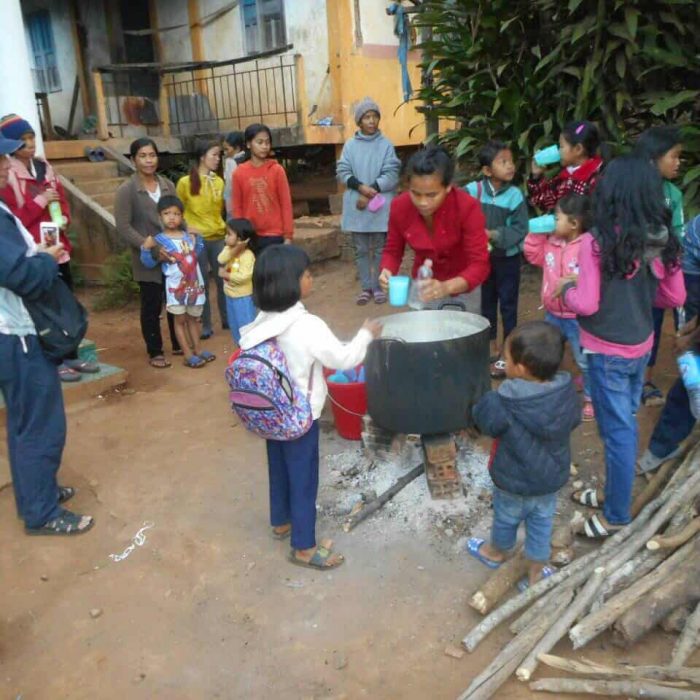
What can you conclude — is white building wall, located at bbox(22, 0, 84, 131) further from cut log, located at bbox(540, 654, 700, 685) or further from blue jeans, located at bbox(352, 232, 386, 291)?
cut log, located at bbox(540, 654, 700, 685)

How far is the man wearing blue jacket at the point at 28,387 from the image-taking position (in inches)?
122

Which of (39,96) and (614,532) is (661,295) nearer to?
(614,532)

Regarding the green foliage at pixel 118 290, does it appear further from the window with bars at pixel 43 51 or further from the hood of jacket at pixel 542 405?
the window with bars at pixel 43 51

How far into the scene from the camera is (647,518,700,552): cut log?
2787 millimetres

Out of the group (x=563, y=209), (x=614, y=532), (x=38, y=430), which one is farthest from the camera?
(x=563, y=209)

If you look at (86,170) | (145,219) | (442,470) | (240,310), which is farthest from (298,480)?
(86,170)

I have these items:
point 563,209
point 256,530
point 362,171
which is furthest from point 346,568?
point 362,171

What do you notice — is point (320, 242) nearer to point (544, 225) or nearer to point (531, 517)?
point (544, 225)

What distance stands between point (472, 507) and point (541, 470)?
0.87 meters

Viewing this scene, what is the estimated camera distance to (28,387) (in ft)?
11.0

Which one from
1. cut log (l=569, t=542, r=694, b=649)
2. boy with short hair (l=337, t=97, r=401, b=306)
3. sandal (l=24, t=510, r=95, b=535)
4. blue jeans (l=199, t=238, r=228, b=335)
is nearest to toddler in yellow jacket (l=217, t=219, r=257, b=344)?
blue jeans (l=199, t=238, r=228, b=335)

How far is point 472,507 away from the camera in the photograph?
3531 mm

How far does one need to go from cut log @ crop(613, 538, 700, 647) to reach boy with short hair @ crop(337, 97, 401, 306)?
4.57 metres

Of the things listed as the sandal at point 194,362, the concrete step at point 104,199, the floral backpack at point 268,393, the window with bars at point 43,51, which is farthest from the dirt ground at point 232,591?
the window with bars at point 43,51
